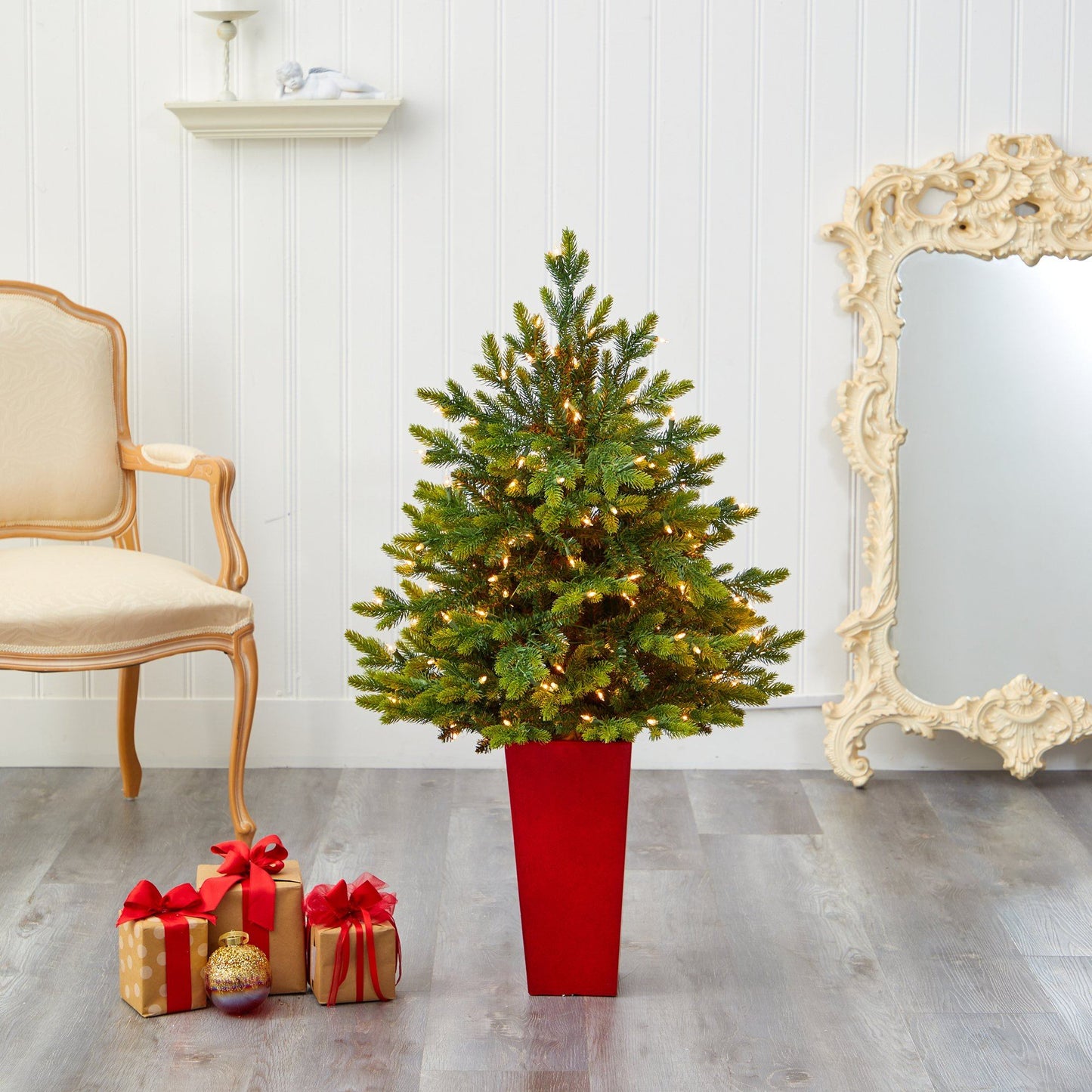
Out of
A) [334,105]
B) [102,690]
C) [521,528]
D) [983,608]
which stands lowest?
[102,690]

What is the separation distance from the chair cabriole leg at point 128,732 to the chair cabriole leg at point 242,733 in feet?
1.32

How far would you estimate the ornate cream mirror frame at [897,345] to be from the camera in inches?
105

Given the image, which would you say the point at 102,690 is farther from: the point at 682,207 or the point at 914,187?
the point at 914,187

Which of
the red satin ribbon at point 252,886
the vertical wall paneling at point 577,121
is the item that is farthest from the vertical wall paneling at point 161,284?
the red satin ribbon at point 252,886

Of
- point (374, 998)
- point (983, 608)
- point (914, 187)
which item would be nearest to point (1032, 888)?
point (983, 608)

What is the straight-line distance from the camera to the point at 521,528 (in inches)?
64.7

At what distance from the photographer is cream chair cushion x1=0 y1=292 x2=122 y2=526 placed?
2486mm

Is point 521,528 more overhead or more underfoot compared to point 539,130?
more underfoot

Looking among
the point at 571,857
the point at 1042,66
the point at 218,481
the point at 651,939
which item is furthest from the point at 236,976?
the point at 1042,66

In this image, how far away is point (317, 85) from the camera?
262cm

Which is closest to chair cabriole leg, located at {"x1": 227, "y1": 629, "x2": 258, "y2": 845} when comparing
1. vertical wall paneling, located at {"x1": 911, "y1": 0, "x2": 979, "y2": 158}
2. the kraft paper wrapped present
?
the kraft paper wrapped present

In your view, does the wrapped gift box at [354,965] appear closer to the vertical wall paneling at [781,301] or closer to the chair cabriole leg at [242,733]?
the chair cabriole leg at [242,733]

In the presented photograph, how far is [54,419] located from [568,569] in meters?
1.36

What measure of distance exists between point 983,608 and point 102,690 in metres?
2.01
